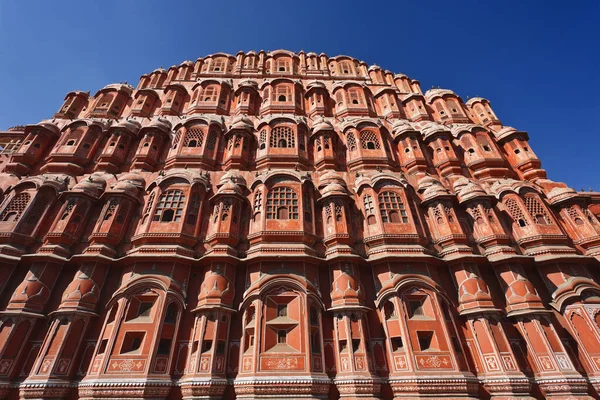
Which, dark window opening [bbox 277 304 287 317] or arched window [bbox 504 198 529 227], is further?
arched window [bbox 504 198 529 227]

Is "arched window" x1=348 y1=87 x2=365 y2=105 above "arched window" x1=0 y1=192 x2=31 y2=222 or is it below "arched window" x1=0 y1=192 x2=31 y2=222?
above

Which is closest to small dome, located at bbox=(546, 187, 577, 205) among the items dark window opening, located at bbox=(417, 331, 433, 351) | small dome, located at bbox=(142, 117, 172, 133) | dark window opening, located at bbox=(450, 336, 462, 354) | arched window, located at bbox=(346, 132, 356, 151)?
dark window opening, located at bbox=(450, 336, 462, 354)

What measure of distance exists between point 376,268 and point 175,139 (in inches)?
565

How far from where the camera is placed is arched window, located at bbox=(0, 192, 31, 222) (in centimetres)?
1393

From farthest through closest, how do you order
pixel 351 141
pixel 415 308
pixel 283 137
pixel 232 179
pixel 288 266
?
pixel 351 141
pixel 283 137
pixel 232 179
pixel 288 266
pixel 415 308

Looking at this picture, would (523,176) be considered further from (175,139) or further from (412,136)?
(175,139)

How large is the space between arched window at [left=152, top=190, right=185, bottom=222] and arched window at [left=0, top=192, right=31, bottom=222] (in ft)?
21.3

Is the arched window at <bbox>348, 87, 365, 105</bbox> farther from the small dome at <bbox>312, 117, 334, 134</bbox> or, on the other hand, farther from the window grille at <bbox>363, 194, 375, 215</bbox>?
the window grille at <bbox>363, 194, 375, 215</bbox>

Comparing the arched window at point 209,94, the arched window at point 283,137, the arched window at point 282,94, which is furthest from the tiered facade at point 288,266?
the arched window at point 282,94

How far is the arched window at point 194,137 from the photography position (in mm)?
18203

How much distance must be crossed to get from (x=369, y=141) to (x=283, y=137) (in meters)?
5.55

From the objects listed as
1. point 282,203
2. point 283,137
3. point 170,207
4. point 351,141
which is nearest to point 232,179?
point 282,203

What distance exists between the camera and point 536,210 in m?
15.2

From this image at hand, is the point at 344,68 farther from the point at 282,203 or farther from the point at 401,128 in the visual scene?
the point at 282,203
